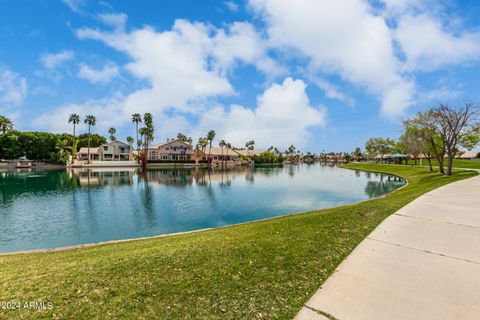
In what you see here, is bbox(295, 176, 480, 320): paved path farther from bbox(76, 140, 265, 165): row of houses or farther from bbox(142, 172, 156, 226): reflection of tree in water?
bbox(76, 140, 265, 165): row of houses

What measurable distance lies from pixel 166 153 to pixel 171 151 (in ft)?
6.99

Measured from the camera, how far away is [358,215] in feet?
32.9

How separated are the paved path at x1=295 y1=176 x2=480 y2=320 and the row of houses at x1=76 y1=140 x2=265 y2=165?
296ft

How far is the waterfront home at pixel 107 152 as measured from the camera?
295 ft

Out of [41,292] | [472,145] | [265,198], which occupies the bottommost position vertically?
[265,198]

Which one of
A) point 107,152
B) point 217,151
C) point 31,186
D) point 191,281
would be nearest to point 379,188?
point 191,281

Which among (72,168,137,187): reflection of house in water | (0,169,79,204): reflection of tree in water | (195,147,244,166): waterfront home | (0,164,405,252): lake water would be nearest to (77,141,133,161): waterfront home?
(195,147,244,166): waterfront home

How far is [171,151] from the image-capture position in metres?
101

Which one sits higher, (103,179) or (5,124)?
(5,124)

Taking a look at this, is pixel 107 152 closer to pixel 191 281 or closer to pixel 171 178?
pixel 171 178

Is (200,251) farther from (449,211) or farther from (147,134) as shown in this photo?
(147,134)

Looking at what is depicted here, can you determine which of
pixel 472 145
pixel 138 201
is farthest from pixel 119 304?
pixel 472 145

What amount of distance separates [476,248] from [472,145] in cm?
3912

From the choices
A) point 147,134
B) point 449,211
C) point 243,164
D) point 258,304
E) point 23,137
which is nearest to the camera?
point 258,304
